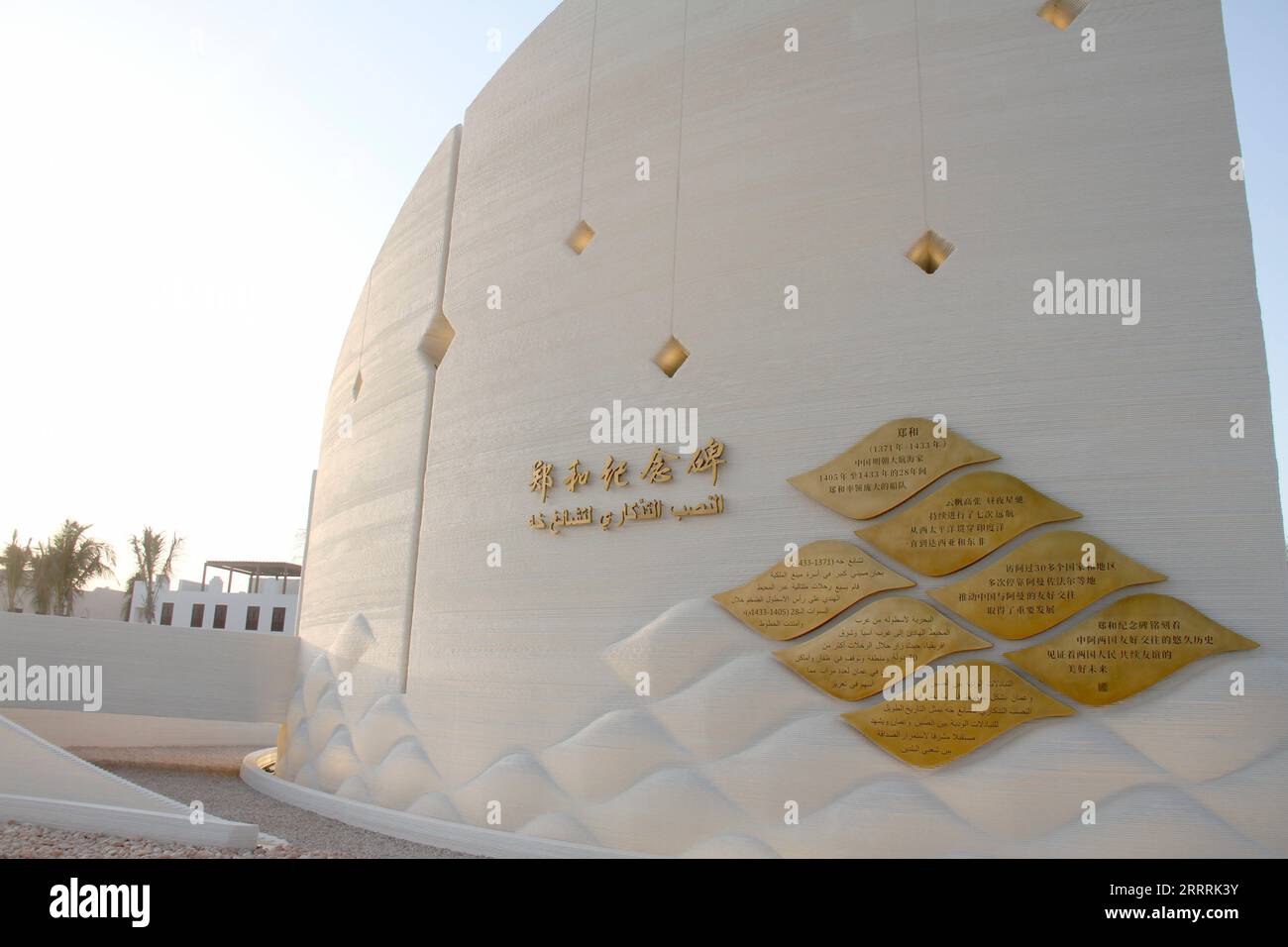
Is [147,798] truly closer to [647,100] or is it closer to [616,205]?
[616,205]

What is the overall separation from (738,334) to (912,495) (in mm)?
1517

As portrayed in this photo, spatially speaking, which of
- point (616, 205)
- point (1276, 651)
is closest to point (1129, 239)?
point (1276, 651)

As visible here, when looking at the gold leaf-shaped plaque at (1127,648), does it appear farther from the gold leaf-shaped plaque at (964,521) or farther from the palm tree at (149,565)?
the palm tree at (149,565)

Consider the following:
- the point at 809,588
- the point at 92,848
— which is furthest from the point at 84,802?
the point at 809,588

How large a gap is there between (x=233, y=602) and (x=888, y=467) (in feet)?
78.4

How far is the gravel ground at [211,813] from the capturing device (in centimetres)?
440

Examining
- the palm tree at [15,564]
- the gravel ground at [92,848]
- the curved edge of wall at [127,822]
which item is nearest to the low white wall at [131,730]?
the curved edge of wall at [127,822]

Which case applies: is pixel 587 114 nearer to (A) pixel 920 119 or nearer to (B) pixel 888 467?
(A) pixel 920 119

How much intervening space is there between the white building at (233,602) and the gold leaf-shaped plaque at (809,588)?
2124 cm

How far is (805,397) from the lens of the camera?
5.23 metres

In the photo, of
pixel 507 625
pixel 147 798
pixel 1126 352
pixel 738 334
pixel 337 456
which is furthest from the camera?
pixel 337 456

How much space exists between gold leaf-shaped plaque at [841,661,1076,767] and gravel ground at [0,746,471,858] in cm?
287

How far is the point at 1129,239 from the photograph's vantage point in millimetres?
4688
